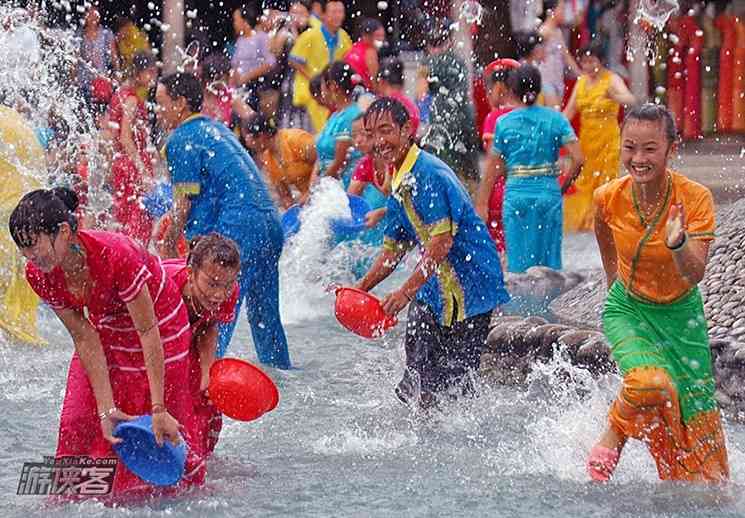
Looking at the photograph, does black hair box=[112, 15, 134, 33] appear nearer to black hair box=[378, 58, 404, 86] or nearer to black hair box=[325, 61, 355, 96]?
black hair box=[378, 58, 404, 86]

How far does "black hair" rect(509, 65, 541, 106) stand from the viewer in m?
Answer: 9.12

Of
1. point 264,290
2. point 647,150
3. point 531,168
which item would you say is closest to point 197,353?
point 647,150

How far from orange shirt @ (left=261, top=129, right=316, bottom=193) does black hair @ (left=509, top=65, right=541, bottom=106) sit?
59.0 inches

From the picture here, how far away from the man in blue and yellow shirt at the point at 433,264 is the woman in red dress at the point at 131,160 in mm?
3734

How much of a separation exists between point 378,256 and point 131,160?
4.14m

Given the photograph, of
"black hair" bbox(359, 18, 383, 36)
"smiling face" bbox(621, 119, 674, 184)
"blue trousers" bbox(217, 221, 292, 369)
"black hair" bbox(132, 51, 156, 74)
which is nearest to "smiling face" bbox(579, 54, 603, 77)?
"black hair" bbox(359, 18, 383, 36)

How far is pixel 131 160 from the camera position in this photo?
10.2m

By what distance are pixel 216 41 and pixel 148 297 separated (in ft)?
48.6

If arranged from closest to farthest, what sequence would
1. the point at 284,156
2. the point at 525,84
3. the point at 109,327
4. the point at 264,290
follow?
the point at 109,327, the point at 264,290, the point at 525,84, the point at 284,156

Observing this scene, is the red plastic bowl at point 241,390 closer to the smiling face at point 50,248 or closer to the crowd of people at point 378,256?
the crowd of people at point 378,256

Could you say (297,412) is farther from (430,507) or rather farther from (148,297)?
(148,297)

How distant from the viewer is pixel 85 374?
4.85m

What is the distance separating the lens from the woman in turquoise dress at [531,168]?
29.9 feet

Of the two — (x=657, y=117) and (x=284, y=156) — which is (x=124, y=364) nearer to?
(x=657, y=117)
